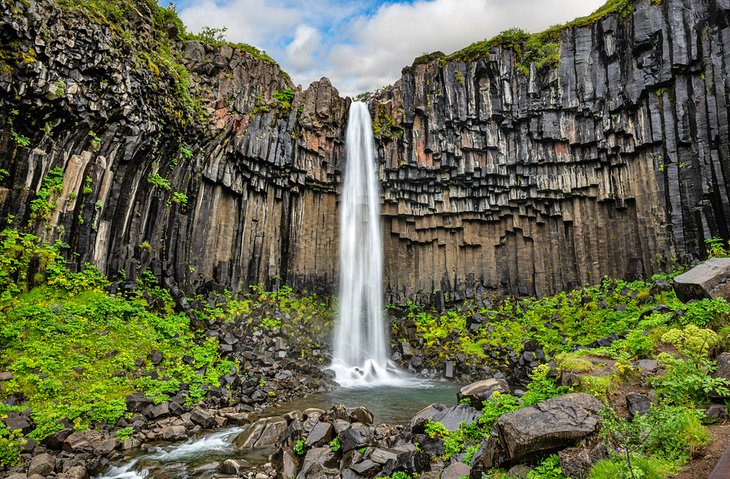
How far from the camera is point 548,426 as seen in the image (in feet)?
16.0

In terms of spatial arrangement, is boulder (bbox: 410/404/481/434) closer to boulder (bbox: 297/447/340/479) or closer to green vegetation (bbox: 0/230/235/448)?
boulder (bbox: 297/447/340/479)

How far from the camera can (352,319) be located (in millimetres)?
24438

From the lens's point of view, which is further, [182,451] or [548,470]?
[182,451]

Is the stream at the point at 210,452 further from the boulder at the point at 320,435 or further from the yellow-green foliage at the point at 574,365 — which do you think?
the yellow-green foliage at the point at 574,365

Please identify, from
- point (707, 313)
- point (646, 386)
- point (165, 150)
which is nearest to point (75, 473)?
point (646, 386)

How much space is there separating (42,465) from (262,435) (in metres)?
4.53

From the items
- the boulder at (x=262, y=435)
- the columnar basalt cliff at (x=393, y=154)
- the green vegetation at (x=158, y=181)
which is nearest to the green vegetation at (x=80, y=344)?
the columnar basalt cliff at (x=393, y=154)

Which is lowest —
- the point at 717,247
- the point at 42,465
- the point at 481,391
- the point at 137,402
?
the point at 42,465

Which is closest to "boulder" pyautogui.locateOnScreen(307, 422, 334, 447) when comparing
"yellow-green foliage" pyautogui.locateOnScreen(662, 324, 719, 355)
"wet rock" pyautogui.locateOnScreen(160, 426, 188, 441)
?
"wet rock" pyautogui.locateOnScreen(160, 426, 188, 441)

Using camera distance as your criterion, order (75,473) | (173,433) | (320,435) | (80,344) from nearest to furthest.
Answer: (75,473) < (320,435) < (173,433) < (80,344)

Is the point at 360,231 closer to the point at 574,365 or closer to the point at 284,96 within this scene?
the point at 284,96

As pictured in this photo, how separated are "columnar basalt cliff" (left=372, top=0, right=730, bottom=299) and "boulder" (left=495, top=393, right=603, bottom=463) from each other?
1790cm

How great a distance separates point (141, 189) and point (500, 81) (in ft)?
70.6

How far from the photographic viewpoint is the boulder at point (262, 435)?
9.96 m
